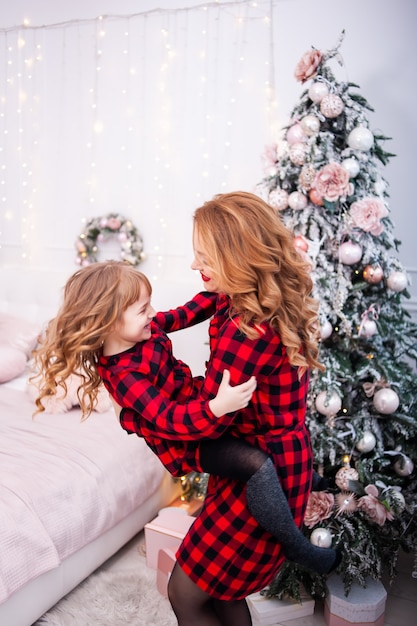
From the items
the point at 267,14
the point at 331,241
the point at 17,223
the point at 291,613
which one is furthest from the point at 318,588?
the point at 17,223

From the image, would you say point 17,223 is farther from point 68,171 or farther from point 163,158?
point 163,158

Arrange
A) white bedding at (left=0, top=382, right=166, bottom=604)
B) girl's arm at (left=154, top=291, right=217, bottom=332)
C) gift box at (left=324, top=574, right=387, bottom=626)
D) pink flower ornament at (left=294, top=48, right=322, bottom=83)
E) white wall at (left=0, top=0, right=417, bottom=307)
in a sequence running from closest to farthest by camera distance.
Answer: girl's arm at (left=154, top=291, right=217, bottom=332)
white bedding at (left=0, top=382, right=166, bottom=604)
gift box at (left=324, top=574, right=387, bottom=626)
pink flower ornament at (left=294, top=48, right=322, bottom=83)
white wall at (left=0, top=0, right=417, bottom=307)

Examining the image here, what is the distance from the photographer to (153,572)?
2.38 meters

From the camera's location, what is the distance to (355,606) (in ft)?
6.66

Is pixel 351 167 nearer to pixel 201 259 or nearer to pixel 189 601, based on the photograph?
pixel 201 259

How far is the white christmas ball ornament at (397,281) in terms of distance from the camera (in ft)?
7.27

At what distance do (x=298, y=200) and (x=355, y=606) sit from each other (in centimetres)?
151

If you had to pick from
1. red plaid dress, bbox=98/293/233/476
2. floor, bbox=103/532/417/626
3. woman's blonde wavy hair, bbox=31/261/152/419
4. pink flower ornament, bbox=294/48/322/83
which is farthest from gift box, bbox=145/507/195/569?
pink flower ornament, bbox=294/48/322/83

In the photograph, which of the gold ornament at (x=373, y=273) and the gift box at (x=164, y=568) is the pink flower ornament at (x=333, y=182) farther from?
the gift box at (x=164, y=568)

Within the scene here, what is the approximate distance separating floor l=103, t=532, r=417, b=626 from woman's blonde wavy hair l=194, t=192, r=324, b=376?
4.44ft

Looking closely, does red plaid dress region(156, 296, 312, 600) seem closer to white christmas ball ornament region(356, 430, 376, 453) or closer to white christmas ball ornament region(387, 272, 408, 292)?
white christmas ball ornament region(356, 430, 376, 453)

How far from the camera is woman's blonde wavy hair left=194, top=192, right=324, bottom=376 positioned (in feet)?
4.11

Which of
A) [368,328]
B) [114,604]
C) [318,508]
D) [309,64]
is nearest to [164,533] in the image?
[114,604]

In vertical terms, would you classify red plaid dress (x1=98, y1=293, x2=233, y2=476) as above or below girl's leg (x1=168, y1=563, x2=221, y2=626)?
above
